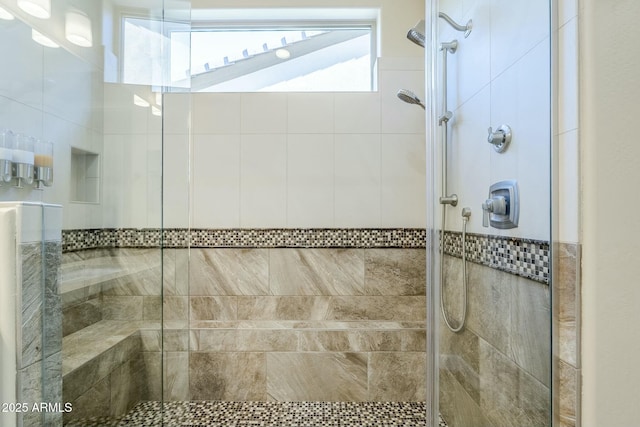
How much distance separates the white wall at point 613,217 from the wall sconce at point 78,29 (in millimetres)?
1692

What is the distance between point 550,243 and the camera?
35.4 inches

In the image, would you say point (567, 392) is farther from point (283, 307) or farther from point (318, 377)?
point (283, 307)

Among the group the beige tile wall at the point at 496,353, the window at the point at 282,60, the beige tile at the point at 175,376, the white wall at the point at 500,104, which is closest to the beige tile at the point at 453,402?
the beige tile wall at the point at 496,353

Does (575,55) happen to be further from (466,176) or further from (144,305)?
(144,305)

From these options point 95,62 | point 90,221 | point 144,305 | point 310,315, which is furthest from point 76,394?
point 310,315

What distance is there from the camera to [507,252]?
1.10 metres

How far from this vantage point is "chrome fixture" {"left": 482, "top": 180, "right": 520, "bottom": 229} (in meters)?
1.06

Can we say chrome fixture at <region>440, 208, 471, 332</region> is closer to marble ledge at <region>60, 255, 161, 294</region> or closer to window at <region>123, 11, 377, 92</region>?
marble ledge at <region>60, 255, 161, 294</region>

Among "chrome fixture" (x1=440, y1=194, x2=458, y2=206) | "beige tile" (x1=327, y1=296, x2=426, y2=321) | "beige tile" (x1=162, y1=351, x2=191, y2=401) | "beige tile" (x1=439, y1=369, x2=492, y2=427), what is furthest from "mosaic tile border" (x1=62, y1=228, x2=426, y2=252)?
"beige tile" (x1=439, y1=369, x2=492, y2=427)

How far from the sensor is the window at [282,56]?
2367 millimetres

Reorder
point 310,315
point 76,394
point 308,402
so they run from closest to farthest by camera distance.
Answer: point 76,394 < point 308,402 < point 310,315

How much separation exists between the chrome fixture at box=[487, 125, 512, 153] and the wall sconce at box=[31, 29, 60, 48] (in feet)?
5.47

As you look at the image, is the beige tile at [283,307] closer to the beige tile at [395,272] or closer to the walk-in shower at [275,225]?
the walk-in shower at [275,225]

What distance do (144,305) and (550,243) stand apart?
1.45 m
